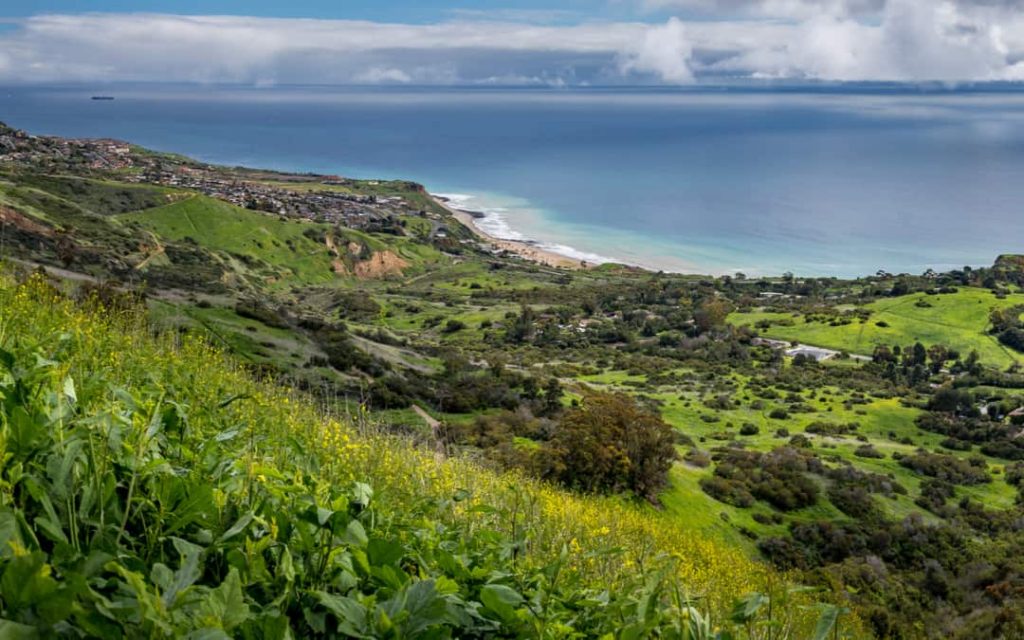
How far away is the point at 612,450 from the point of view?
20.6 metres

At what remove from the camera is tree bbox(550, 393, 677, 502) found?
20.3 m

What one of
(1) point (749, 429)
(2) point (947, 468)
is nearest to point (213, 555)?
(2) point (947, 468)

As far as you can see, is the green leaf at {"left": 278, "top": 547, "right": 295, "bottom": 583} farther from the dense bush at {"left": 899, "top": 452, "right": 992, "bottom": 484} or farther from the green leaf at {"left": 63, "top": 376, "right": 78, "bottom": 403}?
the dense bush at {"left": 899, "top": 452, "right": 992, "bottom": 484}

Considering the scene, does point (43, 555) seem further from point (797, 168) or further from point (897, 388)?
point (797, 168)

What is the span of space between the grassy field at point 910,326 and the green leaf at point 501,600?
73694 millimetres

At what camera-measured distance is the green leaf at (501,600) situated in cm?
248

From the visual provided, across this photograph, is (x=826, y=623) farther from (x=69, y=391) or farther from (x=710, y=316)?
(x=710, y=316)

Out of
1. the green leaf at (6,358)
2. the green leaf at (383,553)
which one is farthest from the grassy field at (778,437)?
the green leaf at (6,358)

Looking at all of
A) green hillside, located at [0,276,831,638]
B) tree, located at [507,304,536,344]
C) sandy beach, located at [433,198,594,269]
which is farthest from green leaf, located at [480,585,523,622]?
sandy beach, located at [433,198,594,269]

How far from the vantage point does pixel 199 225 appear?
83.1 meters

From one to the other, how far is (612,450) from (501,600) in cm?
1852

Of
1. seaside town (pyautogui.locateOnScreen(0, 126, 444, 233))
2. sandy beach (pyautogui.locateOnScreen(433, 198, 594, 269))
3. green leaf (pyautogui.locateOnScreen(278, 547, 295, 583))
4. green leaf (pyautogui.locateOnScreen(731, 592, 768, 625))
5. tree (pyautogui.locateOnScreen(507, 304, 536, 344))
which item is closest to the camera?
green leaf (pyautogui.locateOnScreen(278, 547, 295, 583))

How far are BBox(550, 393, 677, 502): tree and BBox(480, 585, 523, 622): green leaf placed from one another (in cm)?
1691

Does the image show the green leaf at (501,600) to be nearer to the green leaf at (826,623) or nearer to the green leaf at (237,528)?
the green leaf at (237,528)
